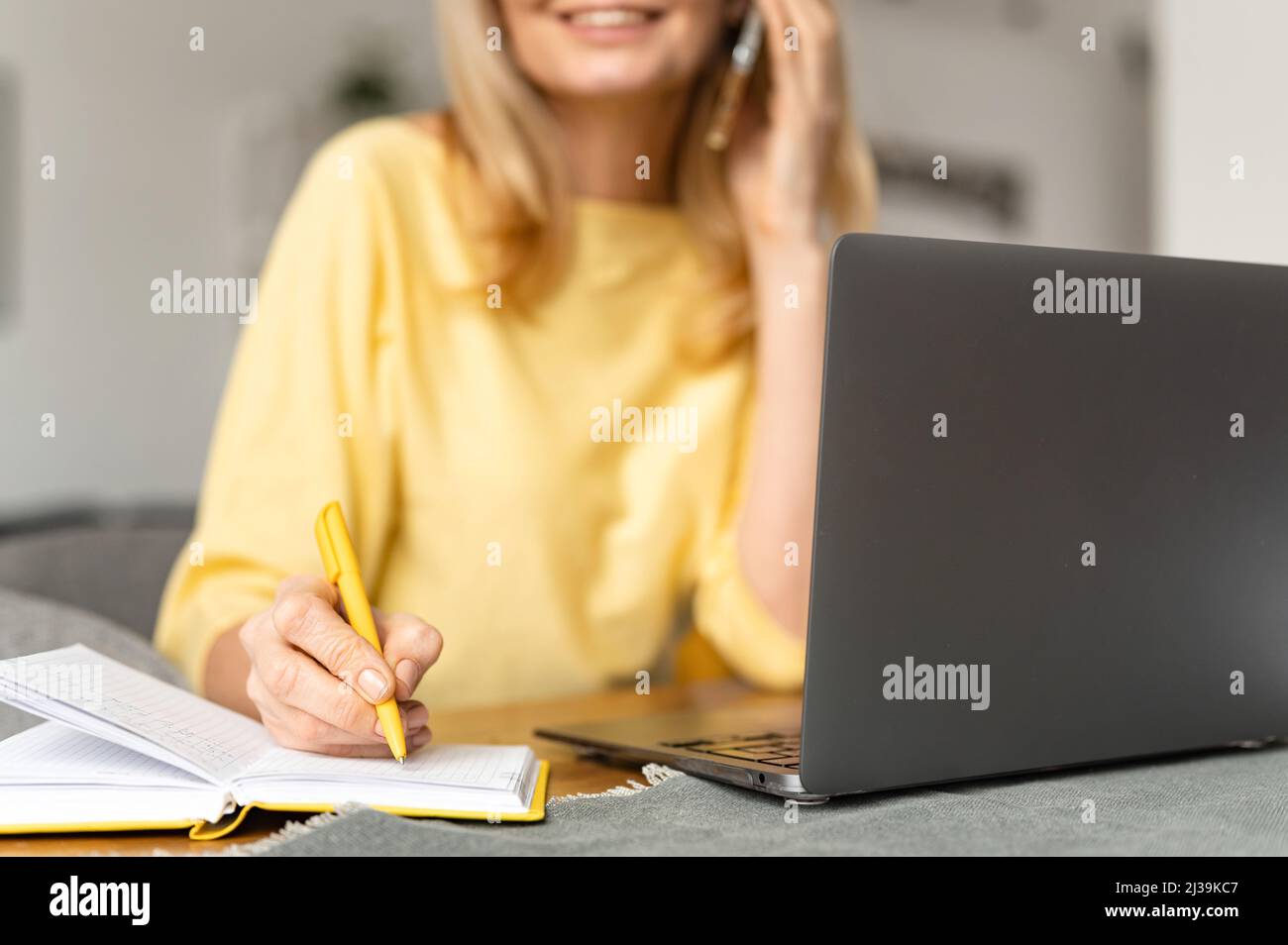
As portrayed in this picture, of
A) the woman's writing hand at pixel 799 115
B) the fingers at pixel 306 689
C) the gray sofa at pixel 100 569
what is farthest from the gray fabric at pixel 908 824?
the woman's writing hand at pixel 799 115

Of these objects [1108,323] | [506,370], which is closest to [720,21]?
[506,370]

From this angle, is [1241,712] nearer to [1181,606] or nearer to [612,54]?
[1181,606]

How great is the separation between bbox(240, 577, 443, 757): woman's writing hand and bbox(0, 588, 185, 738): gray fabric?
0.25 m

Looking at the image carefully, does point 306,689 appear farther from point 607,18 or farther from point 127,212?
point 127,212

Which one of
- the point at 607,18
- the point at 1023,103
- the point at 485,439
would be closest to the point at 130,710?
the point at 485,439

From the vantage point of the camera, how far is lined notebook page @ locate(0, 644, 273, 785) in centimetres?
59

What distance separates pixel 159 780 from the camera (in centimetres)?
59

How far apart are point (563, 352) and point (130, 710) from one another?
78cm

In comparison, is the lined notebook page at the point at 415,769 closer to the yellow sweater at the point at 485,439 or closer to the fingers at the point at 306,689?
the fingers at the point at 306,689

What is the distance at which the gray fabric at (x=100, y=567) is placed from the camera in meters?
1.30

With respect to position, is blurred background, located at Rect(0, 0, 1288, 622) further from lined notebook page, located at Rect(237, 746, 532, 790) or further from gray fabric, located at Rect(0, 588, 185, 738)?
lined notebook page, located at Rect(237, 746, 532, 790)

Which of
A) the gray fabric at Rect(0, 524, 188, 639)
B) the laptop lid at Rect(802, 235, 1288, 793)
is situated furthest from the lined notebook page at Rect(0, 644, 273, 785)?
the gray fabric at Rect(0, 524, 188, 639)

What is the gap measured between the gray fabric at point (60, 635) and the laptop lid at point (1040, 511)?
61 cm

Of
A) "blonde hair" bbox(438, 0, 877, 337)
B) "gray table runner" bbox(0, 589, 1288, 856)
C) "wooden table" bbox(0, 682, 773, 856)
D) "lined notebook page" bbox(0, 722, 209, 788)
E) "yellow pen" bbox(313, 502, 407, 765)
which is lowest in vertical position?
"wooden table" bbox(0, 682, 773, 856)
